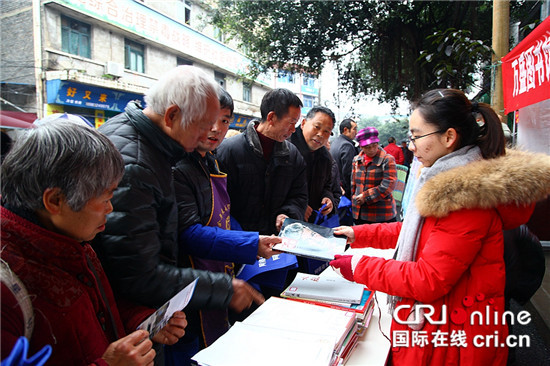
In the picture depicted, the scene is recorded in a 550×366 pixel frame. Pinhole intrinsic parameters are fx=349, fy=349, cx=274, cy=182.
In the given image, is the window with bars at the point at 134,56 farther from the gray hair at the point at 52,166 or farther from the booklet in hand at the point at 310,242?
the gray hair at the point at 52,166

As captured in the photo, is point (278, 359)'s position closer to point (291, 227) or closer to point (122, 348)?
point (122, 348)

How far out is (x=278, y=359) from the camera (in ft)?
3.62

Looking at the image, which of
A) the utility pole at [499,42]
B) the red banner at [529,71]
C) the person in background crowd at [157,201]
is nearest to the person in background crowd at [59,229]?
the person in background crowd at [157,201]

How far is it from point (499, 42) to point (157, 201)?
4311mm

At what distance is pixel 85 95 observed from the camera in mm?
10578

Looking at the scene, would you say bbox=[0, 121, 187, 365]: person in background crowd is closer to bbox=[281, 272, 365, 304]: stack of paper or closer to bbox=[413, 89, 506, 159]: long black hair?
bbox=[281, 272, 365, 304]: stack of paper

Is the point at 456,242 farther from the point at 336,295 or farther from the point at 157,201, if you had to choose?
the point at 157,201

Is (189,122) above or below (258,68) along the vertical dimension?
below

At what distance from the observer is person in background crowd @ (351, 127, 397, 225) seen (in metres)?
4.15

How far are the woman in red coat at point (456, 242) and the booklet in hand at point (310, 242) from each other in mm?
149

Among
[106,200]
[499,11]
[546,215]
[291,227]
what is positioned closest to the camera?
[106,200]

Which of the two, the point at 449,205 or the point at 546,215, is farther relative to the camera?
the point at 546,215

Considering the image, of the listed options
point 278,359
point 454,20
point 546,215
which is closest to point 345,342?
point 278,359

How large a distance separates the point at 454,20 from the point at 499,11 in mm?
3773
